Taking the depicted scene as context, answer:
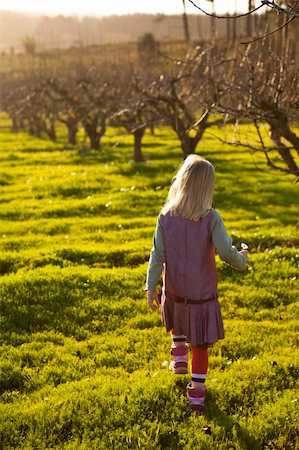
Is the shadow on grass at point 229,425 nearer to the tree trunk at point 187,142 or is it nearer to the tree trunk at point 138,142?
the tree trunk at point 187,142

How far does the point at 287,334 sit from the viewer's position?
7.32 m

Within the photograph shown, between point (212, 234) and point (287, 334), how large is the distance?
9.23 ft

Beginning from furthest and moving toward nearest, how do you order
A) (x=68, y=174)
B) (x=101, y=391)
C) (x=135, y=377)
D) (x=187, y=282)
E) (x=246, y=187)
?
1. (x=68, y=174)
2. (x=246, y=187)
3. (x=135, y=377)
4. (x=101, y=391)
5. (x=187, y=282)

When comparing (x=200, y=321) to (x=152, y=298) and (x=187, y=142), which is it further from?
(x=187, y=142)

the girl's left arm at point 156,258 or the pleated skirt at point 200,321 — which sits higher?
the girl's left arm at point 156,258

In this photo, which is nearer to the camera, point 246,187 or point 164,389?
point 164,389

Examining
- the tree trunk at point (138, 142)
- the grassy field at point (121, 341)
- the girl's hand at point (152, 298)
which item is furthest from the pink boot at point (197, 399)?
the tree trunk at point (138, 142)

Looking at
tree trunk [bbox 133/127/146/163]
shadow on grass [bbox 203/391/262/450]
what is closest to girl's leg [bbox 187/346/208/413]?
shadow on grass [bbox 203/391/262/450]

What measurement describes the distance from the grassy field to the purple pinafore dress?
0.82m

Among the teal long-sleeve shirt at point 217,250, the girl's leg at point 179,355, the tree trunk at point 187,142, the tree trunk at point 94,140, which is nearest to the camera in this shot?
the teal long-sleeve shirt at point 217,250

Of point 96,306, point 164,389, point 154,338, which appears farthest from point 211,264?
point 96,306

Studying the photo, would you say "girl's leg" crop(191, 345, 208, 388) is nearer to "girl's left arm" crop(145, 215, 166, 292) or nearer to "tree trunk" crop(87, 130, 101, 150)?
"girl's left arm" crop(145, 215, 166, 292)

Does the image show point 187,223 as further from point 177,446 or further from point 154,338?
point 154,338

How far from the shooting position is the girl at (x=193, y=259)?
A: 5.05m
